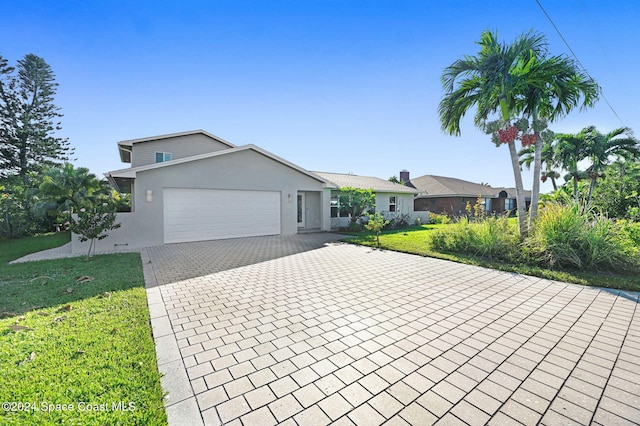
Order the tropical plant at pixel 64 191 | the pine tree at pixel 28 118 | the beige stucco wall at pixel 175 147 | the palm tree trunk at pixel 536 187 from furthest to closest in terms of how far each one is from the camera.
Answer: the pine tree at pixel 28 118, the beige stucco wall at pixel 175 147, the tropical plant at pixel 64 191, the palm tree trunk at pixel 536 187

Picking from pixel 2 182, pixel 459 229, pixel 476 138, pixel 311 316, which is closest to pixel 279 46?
pixel 476 138

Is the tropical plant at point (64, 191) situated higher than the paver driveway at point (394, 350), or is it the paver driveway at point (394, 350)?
the tropical plant at point (64, 191)

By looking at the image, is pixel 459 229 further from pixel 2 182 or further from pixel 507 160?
pixel 2 182

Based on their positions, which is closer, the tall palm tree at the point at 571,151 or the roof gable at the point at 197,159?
the roof gable at the point at 197,159

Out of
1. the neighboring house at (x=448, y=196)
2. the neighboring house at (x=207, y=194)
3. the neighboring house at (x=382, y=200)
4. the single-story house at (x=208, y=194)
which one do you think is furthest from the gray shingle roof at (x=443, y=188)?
the neighboring house at (x=207, y=194)

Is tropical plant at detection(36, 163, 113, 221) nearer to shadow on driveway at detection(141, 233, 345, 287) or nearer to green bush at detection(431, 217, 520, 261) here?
shadow on driveway at detection(141, 233, 345, 287)

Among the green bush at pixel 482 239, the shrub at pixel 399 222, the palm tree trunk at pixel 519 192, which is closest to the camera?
the green bush at pixel 482 239

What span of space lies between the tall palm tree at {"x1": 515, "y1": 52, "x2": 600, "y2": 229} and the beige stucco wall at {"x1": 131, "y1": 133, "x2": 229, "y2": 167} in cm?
1604

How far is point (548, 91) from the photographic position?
27.9 ft

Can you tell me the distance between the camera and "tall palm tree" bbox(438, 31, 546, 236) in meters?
8.28

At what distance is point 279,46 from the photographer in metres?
10.7

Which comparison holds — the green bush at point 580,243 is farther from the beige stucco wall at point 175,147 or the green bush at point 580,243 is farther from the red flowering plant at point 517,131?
the beige stucco wall at point 175,147

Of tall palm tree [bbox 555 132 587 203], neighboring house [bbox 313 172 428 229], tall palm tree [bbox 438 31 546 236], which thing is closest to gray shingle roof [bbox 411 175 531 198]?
neighboring house [bbox 313 172 428 229]

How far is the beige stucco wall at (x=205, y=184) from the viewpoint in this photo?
1062cm
